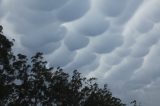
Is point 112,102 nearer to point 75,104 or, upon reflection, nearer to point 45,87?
point 75,104

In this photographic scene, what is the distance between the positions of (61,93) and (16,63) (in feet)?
48.5

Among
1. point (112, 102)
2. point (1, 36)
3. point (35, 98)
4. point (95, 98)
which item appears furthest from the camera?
point (112, 102)

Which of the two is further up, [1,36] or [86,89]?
[86,89]

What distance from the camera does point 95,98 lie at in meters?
93.5

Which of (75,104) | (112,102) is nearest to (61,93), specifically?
(75,104)

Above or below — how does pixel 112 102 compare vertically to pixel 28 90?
above

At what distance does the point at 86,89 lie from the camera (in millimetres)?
89062

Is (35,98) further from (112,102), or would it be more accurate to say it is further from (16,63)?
(112,102)

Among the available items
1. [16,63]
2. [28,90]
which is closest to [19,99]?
[28,90]

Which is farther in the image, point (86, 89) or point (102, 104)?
point (102, 104)

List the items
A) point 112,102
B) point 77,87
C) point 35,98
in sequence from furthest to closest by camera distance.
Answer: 1. point 112,102
2. point 77,87
3. point 35,98

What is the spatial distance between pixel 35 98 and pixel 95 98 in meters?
25.7

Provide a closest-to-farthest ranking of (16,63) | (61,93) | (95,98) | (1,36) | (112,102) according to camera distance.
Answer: (1,36), (16,63), (61,93), (95,98), (112,102)

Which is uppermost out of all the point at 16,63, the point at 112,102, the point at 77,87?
the point at 112,102
